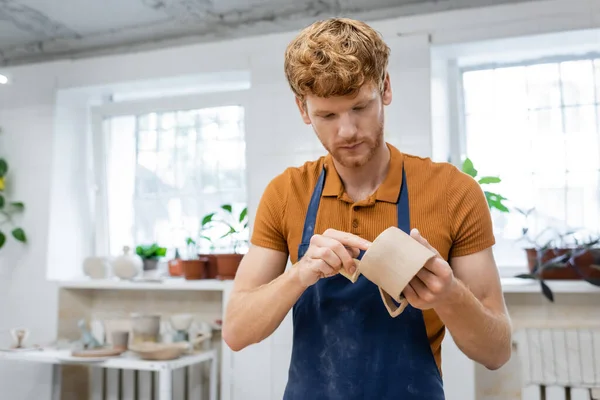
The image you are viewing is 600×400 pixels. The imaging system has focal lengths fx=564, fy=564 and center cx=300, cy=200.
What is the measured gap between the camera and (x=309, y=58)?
1.13 metres

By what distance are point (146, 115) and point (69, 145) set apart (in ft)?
1.84

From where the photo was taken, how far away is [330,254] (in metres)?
1.04

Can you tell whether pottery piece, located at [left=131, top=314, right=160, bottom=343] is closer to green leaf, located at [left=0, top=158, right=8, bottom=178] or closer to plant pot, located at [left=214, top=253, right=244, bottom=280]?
plant pot, located at [left=214, top=253, right=244, bottom=280]

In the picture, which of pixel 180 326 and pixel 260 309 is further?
pixel 180 326

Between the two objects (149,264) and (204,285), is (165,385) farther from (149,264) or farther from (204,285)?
(149,264)

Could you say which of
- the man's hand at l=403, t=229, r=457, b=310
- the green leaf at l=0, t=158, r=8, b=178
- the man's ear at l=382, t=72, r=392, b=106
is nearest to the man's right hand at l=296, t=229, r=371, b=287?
the man's hand at l=403, t=229, r=457, b=310

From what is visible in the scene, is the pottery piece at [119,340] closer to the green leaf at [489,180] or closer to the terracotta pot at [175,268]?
the terracotta pot at [175,268]

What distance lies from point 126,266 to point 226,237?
0.62 meters

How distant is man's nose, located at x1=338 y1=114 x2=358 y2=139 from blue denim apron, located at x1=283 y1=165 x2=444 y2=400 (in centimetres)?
21

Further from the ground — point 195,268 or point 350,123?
point 350,123

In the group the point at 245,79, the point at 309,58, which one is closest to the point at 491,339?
the point at 309,58

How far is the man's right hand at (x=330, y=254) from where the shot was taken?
104cm

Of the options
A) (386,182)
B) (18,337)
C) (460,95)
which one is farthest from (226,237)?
(386,182)

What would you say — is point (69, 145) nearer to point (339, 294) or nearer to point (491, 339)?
point (339, 294)
